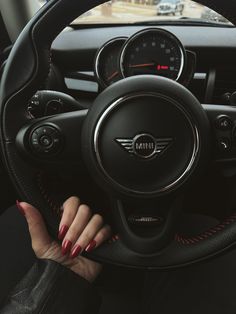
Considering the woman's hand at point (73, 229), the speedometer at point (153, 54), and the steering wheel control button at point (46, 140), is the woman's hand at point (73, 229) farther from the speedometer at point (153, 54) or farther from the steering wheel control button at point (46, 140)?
the speedometer at point (153, 54)

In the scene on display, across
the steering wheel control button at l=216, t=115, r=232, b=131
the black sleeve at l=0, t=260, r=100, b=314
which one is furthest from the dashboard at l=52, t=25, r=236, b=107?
the black sleeve at l=0, t=260, r=100, b=314

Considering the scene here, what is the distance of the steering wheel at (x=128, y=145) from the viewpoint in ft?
2.44

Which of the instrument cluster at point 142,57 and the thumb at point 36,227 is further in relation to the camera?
the instrument cluster at point 142,57

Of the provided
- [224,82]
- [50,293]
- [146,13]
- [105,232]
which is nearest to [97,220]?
[105,232]

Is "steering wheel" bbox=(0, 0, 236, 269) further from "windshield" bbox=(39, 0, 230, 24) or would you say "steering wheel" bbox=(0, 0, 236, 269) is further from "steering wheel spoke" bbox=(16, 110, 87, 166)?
"windshield" bbox=(39, 0, 230, 24)

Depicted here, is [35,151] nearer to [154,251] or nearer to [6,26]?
[154,251]

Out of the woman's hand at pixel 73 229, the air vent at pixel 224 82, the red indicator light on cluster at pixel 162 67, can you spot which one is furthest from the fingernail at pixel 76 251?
the air vent at pixel 224 82

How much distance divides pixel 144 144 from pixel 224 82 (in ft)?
3.50

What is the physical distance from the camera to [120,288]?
1.12m

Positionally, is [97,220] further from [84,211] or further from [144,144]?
[144,144]

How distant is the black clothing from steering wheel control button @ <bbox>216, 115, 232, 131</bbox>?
0.89ft

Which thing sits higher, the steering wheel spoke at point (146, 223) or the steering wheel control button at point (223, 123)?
the steering wheel control button at point (223, 123)

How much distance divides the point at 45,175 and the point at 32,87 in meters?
0.18

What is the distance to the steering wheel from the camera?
29.2 inches
